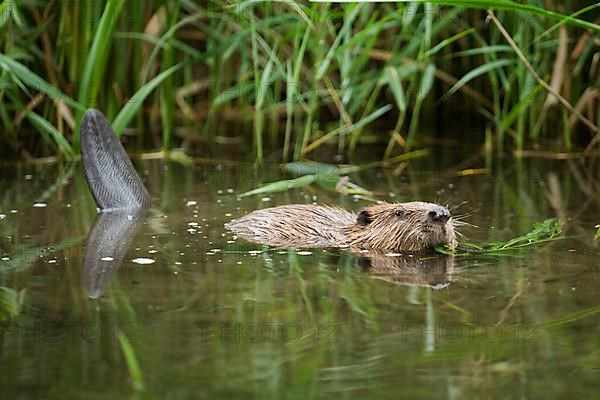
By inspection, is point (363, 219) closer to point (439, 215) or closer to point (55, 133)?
point (439, 215)

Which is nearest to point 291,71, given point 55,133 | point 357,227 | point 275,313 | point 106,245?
point 55,133

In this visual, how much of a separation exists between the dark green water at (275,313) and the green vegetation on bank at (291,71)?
972mm

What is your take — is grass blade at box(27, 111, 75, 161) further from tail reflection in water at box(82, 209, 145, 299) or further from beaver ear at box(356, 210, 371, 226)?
beaver ear at box(356, 210, 371, 226)

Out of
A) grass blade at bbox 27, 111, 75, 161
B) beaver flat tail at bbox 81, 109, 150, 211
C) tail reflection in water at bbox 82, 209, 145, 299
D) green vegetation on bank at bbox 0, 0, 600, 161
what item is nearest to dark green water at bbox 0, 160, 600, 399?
tail reflection in water at bbox 82, 209, 145, 299

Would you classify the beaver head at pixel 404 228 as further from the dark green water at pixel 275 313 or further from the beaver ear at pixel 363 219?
the dark green water at pixel 275 313

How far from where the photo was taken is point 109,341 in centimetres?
279

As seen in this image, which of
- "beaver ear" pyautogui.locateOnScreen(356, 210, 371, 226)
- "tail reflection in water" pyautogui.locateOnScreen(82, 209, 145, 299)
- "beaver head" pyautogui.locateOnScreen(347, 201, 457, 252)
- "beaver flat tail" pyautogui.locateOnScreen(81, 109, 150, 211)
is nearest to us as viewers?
"tail reflection in water" pyautogui.locateOnScreen(82, 209, 145, 299)

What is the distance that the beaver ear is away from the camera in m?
4.14

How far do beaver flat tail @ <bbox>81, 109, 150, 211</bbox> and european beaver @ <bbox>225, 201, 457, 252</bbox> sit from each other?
Result: 615mm

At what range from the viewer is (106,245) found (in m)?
4.00

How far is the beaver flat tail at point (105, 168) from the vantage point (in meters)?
4.64

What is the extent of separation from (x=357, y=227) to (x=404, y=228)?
0.64 ft

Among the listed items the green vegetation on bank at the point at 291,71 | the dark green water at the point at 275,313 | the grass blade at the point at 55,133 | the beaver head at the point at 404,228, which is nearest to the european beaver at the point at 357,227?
the beaver head at the point at 404,228

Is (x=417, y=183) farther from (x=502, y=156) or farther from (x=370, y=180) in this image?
(x=502, y=156)
